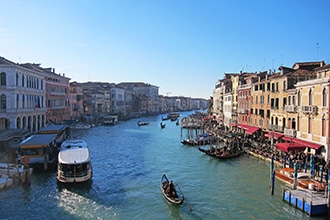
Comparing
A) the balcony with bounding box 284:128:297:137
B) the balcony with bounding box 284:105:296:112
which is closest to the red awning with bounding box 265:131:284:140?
the balcony with bounding box 284:128:297:137

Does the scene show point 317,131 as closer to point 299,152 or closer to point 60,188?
point 299,152

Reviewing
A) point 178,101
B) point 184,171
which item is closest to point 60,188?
point 184,171

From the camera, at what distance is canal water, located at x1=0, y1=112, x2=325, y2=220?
11641 mm

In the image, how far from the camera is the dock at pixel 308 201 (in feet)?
36.1

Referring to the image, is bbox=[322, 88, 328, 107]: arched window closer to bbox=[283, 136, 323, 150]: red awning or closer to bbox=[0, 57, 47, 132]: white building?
bbox=[283, 136, 323, 150]: red awning

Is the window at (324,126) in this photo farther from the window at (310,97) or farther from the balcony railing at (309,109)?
the window at (310,97)

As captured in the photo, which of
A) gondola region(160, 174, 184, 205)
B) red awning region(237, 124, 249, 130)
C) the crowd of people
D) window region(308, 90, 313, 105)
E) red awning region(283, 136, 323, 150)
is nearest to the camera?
gondola region(160, 174, 184, 205)

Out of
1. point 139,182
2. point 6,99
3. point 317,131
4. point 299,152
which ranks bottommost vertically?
point 139,182

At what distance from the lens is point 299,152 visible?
18.0 m

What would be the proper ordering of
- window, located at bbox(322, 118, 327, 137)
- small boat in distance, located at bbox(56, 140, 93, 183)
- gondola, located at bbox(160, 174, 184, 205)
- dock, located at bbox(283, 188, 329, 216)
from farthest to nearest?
window, located at bbox(322, 118, 327, 137) → small boat in distance, located at bbox(56, 140, 93, 183) → gondola, located at bbox(160, 174, 184, 205) → dock, located at bbox(283, 188, 329, 216)

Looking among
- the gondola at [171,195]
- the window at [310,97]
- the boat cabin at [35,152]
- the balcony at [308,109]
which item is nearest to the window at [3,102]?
the boat cabin at [35,152]

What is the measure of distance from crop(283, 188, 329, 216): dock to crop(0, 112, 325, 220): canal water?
240mm

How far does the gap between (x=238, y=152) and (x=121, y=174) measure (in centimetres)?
926

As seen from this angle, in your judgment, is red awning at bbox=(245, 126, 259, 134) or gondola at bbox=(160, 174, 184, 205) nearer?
gondola at bbox=(160, 174, 184, 205)
